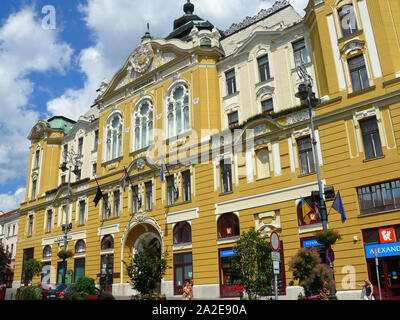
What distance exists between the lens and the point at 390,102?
22688 millimetres

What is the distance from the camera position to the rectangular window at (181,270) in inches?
1185

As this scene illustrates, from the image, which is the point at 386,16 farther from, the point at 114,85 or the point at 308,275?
the point at 114,85

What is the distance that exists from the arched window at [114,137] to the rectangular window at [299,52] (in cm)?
1991

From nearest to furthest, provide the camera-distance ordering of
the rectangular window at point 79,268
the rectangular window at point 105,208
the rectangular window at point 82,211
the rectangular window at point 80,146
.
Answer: the rectangular window at point 105,208 → the rectangular window at point 79,268 → the rectangular window at point 82,211 → the rectangular window at point 80,146

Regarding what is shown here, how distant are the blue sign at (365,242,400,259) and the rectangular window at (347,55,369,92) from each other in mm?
9833

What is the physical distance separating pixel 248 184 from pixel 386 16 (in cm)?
1426

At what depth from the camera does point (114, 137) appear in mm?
41281

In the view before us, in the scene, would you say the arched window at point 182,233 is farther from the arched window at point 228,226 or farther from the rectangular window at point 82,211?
the rectangular window at point 82,211

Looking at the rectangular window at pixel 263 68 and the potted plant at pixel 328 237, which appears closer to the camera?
the potted plant at pixel 328 237

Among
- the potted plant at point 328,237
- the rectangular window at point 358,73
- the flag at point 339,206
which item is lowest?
the potted plant at point 328,237

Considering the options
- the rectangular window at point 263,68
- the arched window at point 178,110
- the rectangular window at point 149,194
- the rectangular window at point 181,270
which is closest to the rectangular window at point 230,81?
the rectangular window at point 263,68

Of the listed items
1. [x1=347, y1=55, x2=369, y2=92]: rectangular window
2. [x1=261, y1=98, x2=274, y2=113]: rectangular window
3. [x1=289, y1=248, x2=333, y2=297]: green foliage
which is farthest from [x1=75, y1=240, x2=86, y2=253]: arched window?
[x1=347, y1=55, x2=369, y2=92]: rectangular window

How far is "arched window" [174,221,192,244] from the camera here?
31047mm
